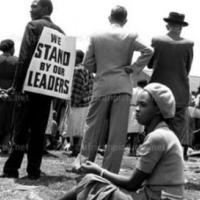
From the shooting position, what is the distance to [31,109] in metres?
6.54

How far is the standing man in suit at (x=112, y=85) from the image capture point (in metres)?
6.12

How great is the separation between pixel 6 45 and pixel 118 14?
3272 millimetres

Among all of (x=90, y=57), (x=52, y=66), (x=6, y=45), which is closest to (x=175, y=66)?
(x=90, y=57)

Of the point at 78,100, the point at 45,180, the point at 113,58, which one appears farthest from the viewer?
the point at 78,100

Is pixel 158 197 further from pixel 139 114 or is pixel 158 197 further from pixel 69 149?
pixel 69 149

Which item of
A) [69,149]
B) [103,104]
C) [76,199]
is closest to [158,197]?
[76,199]

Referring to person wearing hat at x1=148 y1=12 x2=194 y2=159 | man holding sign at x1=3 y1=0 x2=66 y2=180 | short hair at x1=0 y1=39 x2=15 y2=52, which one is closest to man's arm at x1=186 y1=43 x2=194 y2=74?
person wearing hat at x1=148 y1=12 x2=194 y2=159

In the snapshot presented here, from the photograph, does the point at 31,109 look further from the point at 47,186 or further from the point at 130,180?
the point at 130,180

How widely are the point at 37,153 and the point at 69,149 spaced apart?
5349mm

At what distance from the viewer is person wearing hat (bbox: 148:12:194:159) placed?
263 inches

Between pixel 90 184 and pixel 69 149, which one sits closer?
pixel 90 184

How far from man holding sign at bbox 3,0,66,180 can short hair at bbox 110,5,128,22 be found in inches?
28.4

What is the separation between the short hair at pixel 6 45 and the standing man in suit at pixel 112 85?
10.2 ft

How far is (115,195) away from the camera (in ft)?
12.2
